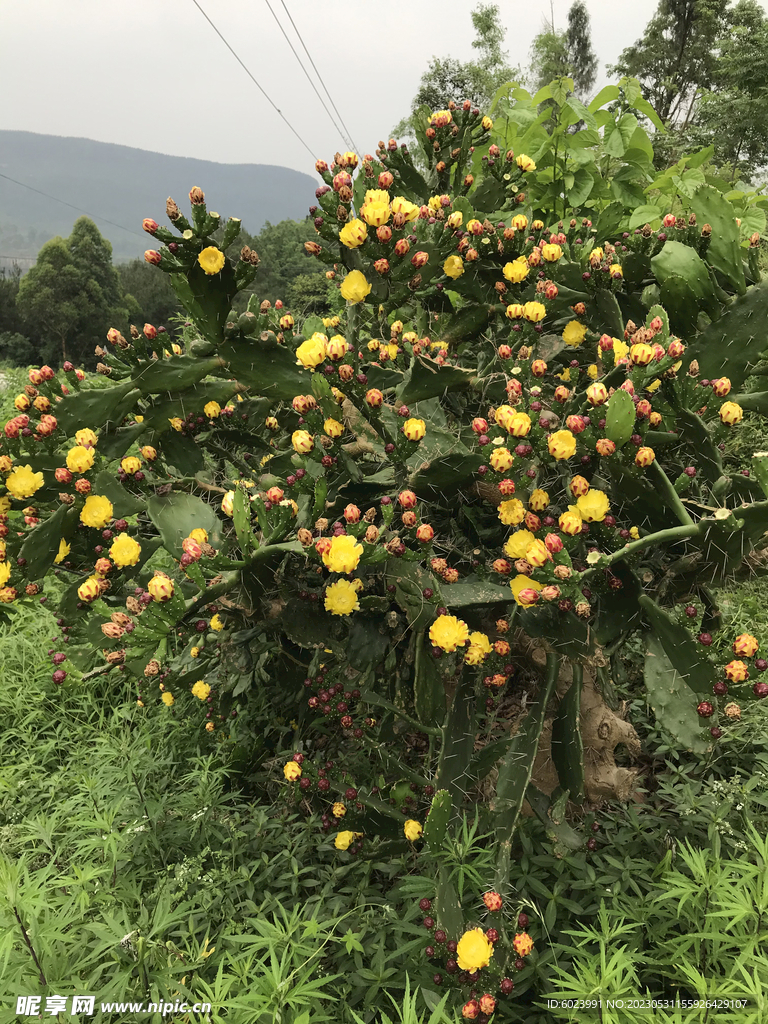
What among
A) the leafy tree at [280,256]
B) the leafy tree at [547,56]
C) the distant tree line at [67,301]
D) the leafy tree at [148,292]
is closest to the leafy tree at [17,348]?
the distant tree line at [67,301]

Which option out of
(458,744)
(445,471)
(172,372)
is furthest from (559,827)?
(172,372)

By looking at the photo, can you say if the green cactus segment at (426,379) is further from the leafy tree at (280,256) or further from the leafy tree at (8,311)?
the leafy tree at (8,311)

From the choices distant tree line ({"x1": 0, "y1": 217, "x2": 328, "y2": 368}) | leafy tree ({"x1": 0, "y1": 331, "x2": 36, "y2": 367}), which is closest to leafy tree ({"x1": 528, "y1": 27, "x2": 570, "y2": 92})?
distant tree line ({"x1": 0, "y1": 217, "x2": 328, "y2": 368})

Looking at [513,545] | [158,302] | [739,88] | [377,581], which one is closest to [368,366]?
[377,581]

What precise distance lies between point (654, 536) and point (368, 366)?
90 centimetres

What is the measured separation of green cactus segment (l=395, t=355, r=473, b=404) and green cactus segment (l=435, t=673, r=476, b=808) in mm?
783

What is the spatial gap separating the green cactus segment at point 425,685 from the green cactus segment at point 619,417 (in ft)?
2.22

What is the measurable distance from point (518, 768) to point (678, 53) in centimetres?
3354

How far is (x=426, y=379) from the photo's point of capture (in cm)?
153

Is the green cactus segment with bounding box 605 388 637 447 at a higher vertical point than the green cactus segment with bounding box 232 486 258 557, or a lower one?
higher

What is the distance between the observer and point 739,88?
1683cm

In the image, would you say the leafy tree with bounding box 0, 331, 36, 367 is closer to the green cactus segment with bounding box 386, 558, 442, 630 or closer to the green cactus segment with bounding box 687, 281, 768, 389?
the green cactus segment with bounding box 386, 558, 442, 630

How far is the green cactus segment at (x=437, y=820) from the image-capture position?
1.25 metres

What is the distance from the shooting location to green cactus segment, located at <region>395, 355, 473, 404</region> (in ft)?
4.93
